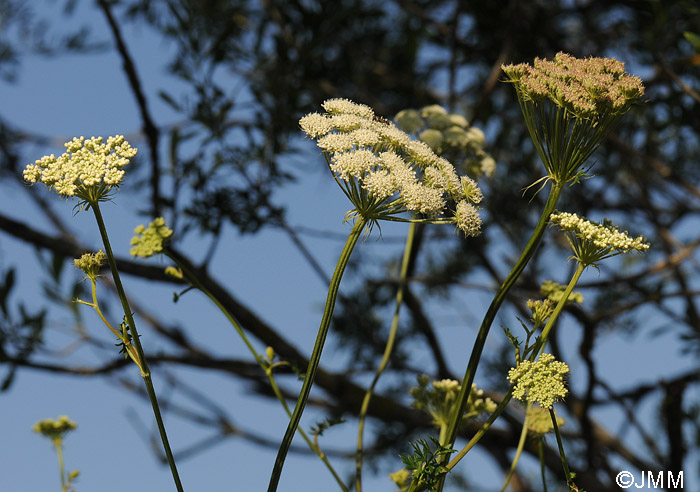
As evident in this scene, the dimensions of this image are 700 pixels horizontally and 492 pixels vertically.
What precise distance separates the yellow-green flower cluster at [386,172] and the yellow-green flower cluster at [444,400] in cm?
43

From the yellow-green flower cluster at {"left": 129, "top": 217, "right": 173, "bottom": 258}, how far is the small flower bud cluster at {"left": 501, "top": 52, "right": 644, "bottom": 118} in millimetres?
802

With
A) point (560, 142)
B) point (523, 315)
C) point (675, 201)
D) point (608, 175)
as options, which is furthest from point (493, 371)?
point (560, 142)

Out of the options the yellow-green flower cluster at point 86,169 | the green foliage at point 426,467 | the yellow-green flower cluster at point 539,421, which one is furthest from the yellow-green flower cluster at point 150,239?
the yellow-green flower cluster at point 539,421

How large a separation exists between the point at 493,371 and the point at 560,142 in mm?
3261

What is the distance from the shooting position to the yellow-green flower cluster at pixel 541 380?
118 centimetres

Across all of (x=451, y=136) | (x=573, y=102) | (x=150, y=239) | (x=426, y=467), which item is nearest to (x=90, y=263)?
(x=150, y=239)

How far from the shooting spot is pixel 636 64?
4.36 metres

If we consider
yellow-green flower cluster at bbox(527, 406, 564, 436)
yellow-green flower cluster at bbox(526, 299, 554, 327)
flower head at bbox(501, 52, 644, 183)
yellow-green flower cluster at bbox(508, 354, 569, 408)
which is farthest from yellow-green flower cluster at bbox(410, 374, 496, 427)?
flower head at bbox(501, 52, 644, 183)

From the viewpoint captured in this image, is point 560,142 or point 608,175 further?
point 608,175

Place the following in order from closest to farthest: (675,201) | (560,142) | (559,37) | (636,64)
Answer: (560,142)
(636,64)
(559,37)
(675,201)

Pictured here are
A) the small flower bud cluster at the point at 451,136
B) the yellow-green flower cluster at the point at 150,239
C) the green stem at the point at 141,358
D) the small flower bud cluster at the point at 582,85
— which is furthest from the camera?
the small flower bud cluster at the point at 451,136

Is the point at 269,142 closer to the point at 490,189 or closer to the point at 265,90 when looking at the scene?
the point at 265,90

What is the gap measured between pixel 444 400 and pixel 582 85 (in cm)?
76

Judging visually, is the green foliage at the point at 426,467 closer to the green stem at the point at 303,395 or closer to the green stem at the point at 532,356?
the green stem at the point at 532,356
